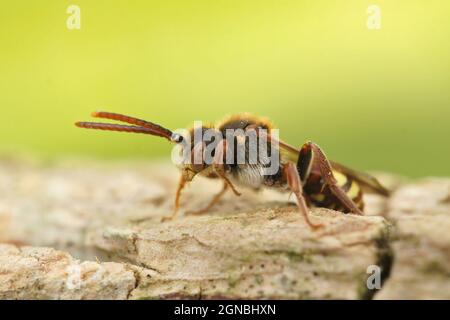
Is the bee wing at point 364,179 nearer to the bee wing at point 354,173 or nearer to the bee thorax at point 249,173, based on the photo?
the bee wing at point 354,173

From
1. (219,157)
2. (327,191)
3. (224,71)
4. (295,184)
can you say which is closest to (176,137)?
(219,157)

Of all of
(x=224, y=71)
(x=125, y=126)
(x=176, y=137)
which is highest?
(x=224, y=71)

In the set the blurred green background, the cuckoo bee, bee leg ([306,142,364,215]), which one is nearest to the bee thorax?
the cuckoo bee

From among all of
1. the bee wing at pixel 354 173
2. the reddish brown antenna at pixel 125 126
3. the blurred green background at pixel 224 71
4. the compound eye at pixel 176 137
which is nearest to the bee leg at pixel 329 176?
Result: the bee wing at pixel 354 173

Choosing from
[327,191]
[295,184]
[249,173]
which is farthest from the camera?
[327,191]

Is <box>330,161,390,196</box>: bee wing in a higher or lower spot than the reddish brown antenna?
lower

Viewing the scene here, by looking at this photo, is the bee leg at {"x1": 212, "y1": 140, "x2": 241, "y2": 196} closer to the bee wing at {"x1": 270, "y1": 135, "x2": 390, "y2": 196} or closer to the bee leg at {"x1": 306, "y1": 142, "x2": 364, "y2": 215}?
the bee wing at {"x1": 270, "y1": 135, "x2": 390, "y2": 196}

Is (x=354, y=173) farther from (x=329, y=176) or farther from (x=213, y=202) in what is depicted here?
(x=213, y=202)
